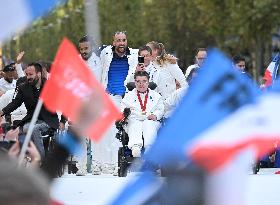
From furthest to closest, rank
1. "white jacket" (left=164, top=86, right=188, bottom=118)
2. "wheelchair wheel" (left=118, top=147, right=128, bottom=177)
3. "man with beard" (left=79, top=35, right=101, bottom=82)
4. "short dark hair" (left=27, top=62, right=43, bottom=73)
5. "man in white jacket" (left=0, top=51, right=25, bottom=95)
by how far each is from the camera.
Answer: "man in white jacket" (left=0, top=51, right=25, bottom=95) → "white jacket" (left=164, top=86, right=188, bottom=118) → "short dark hair" (left=27, top=62, right=43, bottom=73) → "wheelchair wheel" (left=118, top=147, right=128, bottom=177) → "man with beard" (left=79, top=35, right=101, bottom=82)

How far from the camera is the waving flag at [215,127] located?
2992mm

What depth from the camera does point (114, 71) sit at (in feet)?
40.3

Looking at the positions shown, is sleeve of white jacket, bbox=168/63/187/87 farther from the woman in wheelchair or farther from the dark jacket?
the dark jacket

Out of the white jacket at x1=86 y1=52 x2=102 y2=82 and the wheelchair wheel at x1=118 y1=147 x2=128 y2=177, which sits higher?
the white jacket at x1=86 y1=52 x2=102 y2=82

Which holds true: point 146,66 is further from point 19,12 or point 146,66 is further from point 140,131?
point 19,12

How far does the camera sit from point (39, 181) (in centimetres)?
231

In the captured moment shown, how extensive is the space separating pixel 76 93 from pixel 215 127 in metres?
1.22

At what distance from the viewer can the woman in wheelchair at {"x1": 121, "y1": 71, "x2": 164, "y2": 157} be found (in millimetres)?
11523

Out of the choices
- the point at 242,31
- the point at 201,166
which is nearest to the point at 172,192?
the point at 201,166

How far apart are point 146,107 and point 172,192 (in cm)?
869

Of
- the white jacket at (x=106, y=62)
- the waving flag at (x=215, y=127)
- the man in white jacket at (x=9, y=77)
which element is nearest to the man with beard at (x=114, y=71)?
the white jacket at (x=106, y=62)

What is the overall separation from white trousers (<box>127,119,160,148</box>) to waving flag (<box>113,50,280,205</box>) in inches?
320

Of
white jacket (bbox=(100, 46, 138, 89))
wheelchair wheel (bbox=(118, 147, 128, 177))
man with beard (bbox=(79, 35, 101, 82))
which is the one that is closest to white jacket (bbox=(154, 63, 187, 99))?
white jacket (bbox=(100, 46, 138, 89))

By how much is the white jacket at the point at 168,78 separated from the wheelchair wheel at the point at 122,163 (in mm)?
1245
